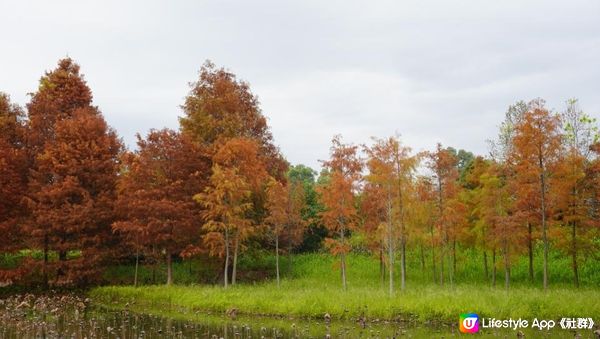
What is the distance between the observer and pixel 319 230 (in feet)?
168

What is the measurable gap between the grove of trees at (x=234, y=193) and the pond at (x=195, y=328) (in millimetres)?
5860

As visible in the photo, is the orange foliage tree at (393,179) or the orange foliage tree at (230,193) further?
the orange foliage tree at (230,193)

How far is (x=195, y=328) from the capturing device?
67.5 ft

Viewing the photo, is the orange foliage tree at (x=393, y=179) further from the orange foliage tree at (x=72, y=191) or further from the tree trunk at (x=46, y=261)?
the tree trunk at (x=46, y=261)

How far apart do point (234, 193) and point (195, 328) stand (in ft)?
38.8

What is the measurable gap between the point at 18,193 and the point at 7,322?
1676cm

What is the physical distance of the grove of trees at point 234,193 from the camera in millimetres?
27852

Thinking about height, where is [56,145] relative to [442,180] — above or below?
above

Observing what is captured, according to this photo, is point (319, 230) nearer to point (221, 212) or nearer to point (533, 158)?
point (221, 212)

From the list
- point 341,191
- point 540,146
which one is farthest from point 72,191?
point 540,146

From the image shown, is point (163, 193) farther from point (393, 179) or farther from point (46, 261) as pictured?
point (393, 179)

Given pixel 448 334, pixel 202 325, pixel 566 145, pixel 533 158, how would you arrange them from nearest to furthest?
pixel 448 334
pixel 202 325
pixel 533 158
pixel 566 145

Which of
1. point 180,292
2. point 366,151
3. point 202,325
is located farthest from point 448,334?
point 180,292

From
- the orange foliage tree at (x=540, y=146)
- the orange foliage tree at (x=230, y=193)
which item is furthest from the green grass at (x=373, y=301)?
the orange foliage tree at (x=540, y=146)
